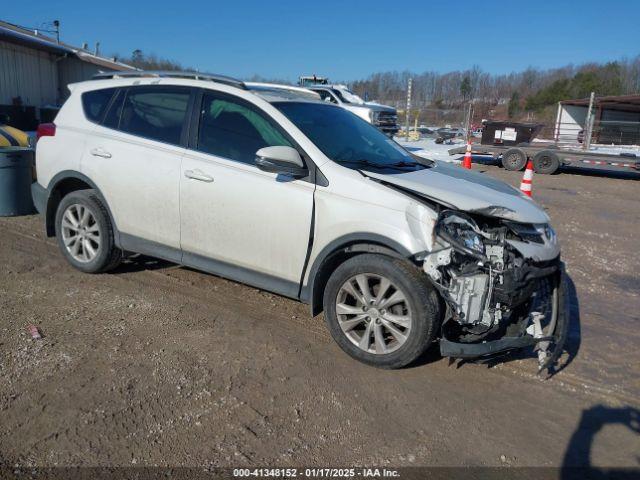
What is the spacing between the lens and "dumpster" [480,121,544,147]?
18203 mm

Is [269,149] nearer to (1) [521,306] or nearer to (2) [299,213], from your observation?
(2) [299,213]

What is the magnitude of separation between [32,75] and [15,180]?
59.0 feet

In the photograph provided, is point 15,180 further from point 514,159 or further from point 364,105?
point 364,105

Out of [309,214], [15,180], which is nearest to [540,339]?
[309,214]

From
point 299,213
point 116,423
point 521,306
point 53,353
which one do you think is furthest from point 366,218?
point 53,353

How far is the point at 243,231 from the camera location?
4.04 metres

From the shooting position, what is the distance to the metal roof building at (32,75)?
1993 cm

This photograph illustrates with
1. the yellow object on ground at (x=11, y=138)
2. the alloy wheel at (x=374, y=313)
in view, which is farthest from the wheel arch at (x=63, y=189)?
the yellow object on ground at (x=11, y=138)

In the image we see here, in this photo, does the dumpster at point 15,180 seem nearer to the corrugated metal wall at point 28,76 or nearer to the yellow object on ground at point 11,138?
the yellow object on ground at point 11,138

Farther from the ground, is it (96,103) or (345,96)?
(345,96)

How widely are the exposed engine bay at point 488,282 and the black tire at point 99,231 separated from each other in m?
3.08

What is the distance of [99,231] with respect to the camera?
486 cm

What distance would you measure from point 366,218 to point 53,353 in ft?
7.83

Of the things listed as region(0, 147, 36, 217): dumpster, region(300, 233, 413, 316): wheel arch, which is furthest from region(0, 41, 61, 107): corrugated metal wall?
region(300, 233, 413, 316): wheel arch
